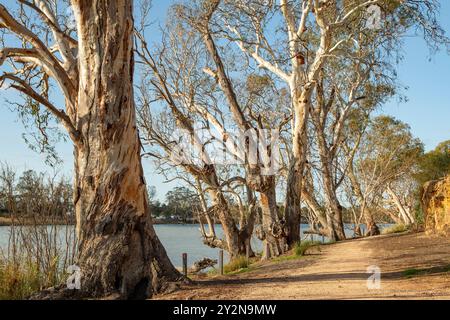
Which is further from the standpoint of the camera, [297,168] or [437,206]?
[297,168]

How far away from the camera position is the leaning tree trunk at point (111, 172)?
20.2 feet

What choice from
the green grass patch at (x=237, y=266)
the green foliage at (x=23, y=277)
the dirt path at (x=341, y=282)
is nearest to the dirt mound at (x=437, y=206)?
the dirt path at (x=341, y=282)

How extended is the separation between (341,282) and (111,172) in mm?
3465

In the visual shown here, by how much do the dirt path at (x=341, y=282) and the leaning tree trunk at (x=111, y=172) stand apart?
0.59 metres

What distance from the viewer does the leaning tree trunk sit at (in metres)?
6.16

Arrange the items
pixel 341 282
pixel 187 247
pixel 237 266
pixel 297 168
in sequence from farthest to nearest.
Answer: pixel 187 247 → pixel 297 168 → pixel 237 266 → pixel 341 282

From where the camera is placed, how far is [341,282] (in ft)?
22.5

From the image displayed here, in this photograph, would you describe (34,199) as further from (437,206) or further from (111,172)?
(437,206)

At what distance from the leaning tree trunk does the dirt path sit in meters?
0.59

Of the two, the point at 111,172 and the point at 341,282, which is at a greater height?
the point at 111,172

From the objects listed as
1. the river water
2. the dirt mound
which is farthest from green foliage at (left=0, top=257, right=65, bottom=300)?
the dirt mound

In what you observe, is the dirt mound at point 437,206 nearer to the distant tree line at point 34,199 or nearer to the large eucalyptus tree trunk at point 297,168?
the large eucalyptus tree trunk at point 297,168

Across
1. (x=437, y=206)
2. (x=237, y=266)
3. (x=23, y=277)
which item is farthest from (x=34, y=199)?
(x=437, y=206)
